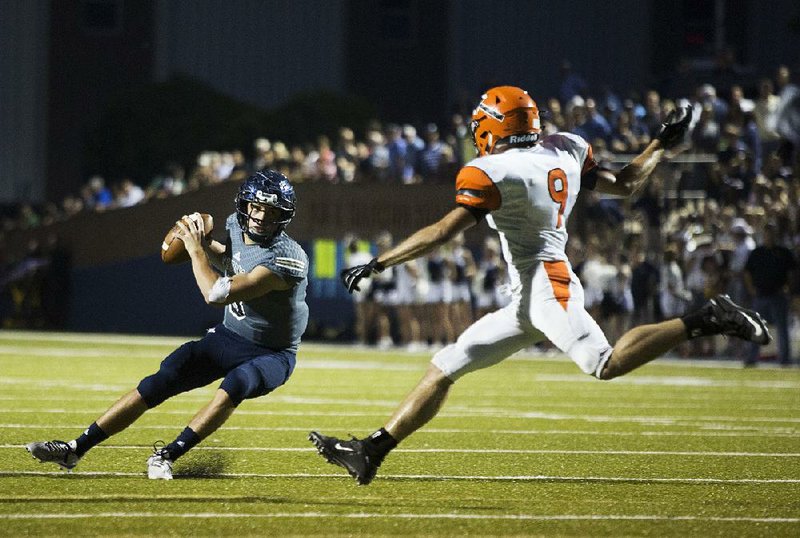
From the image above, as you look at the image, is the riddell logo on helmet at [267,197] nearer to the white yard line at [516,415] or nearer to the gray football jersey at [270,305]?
the gray football jersey at [270,305]

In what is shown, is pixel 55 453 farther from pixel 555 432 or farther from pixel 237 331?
pixel 555 432

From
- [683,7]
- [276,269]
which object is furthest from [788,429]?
[683,7]

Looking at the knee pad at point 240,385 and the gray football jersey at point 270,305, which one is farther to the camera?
the gray football jersey at point 270,305

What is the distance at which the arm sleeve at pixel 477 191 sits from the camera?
674 cm

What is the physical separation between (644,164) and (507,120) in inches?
33.6

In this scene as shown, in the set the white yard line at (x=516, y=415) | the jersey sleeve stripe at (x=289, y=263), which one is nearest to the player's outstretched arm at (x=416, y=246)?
the jersey sleeve stripe at (x=289, y=263)

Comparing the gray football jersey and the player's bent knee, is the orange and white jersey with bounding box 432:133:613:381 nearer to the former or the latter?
the gray football jersey

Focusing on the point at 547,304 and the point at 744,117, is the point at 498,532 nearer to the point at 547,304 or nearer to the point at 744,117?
the point at 547,304

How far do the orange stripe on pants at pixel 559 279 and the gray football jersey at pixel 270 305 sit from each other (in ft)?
3.90

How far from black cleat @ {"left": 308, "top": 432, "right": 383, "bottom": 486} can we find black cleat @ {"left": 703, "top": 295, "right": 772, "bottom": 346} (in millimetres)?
1577

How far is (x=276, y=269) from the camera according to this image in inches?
286

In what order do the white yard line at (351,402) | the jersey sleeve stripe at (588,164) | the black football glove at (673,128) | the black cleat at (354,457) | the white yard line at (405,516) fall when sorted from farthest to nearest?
the white yard line at (351,402)
the black football glove at (673,128)
the jersey sleeve stripe at (588,164)
the black cleat at (354,457)
the white yard line at (405,516)

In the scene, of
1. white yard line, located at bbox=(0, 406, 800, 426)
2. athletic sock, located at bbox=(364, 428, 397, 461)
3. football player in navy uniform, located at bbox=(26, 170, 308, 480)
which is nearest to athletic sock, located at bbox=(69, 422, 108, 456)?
football player in navy uniform, located at bbox=(26, 170, 308, 480)

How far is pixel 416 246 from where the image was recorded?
6.62m
